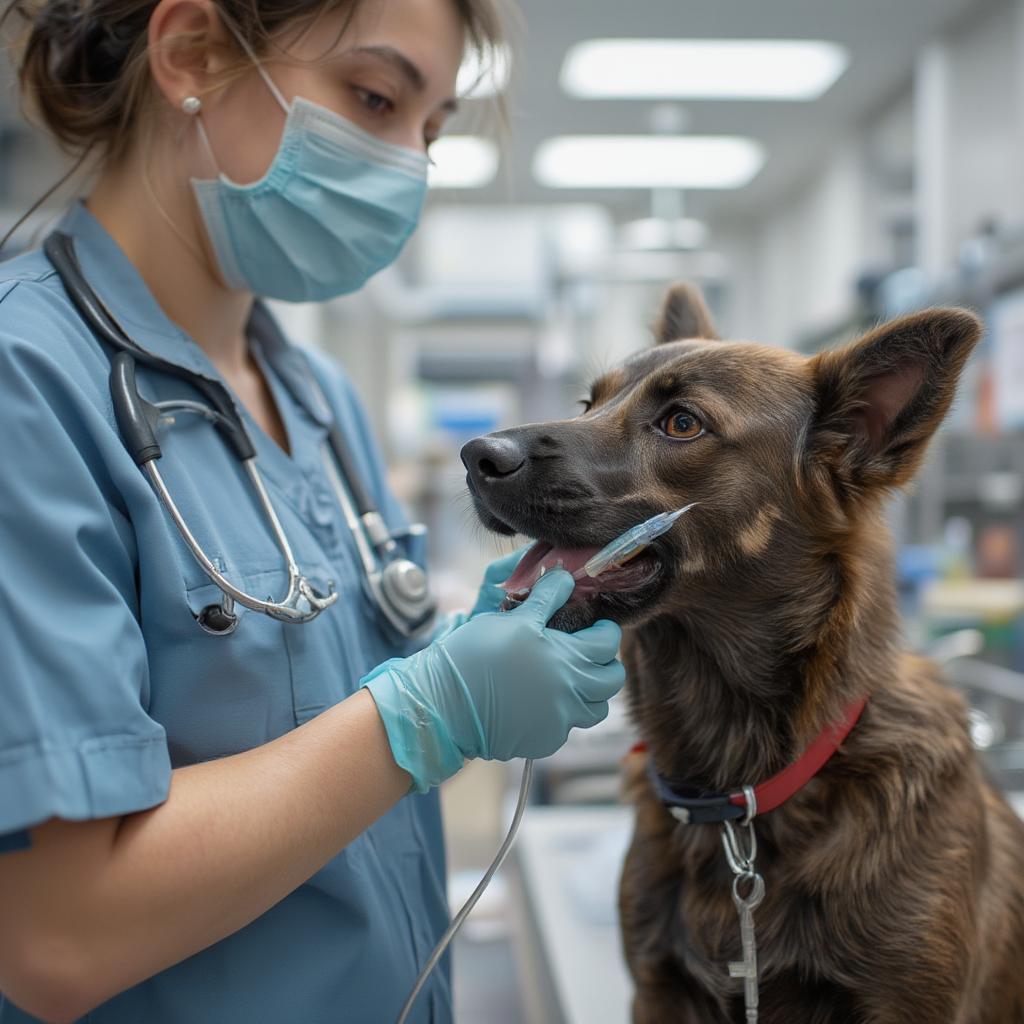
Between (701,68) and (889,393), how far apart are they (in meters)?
3.59

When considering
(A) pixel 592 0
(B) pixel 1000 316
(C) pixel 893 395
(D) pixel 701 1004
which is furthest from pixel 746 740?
(A) pixel 592 0

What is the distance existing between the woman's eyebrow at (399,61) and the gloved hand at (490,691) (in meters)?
0.62

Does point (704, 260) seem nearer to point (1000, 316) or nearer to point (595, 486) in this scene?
point (1000, 316)

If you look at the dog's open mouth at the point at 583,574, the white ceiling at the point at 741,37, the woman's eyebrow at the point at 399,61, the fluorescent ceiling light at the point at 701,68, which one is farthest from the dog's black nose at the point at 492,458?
the fluorescent ceiling light at the point at 701,68

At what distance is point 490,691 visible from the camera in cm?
83

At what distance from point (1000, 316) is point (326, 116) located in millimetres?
2337

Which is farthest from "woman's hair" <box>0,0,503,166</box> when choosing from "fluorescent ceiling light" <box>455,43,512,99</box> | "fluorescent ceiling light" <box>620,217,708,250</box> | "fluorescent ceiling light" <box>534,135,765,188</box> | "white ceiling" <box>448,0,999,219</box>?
"fluorescent ceiling light" <box>534,135,765,188</box>

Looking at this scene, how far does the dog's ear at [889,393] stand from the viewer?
35.9 inches

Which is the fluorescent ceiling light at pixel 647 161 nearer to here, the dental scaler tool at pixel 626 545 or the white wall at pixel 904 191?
the white wall at pixel 904 191

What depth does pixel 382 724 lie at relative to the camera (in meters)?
0.78

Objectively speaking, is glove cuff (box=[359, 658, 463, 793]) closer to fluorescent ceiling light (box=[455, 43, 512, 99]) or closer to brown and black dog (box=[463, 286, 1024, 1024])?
brown and black dog (box=[463, 286, 1024, 1024])

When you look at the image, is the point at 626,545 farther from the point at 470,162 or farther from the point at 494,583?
the point at 470,162

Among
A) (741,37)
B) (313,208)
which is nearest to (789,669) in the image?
(313,208)

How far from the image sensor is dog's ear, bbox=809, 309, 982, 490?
2.99ft
